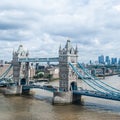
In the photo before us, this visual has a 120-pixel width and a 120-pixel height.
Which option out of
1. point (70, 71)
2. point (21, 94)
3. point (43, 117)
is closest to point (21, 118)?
point (43, 117)

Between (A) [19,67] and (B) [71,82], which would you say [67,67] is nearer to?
(B) [71,82]

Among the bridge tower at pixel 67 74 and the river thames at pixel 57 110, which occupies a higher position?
the bridge tower at pixel 67 74

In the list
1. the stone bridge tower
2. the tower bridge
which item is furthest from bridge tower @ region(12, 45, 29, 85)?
the stone bridge tower

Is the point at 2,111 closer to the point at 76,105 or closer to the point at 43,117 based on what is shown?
the point at 43,117

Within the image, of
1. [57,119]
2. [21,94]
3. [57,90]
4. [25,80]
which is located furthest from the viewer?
[25,80]

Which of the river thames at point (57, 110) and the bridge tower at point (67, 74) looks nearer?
the river thames at point (57, 110)

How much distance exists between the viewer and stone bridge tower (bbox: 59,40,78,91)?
63.1 metres

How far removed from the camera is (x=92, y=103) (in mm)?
59250

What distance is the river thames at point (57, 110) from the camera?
4781cm

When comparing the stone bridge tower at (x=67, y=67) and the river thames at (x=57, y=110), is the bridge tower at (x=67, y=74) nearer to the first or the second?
the stone bridge tower at (x=67, y=67)

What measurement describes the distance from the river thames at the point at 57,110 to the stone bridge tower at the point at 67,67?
4243mm

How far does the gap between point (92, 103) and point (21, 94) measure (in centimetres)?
2259

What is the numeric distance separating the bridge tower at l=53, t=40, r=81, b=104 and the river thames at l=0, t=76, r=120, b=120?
2566mm

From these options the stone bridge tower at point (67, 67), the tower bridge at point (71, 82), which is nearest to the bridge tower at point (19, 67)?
the tower bridge at point (71, 82)
